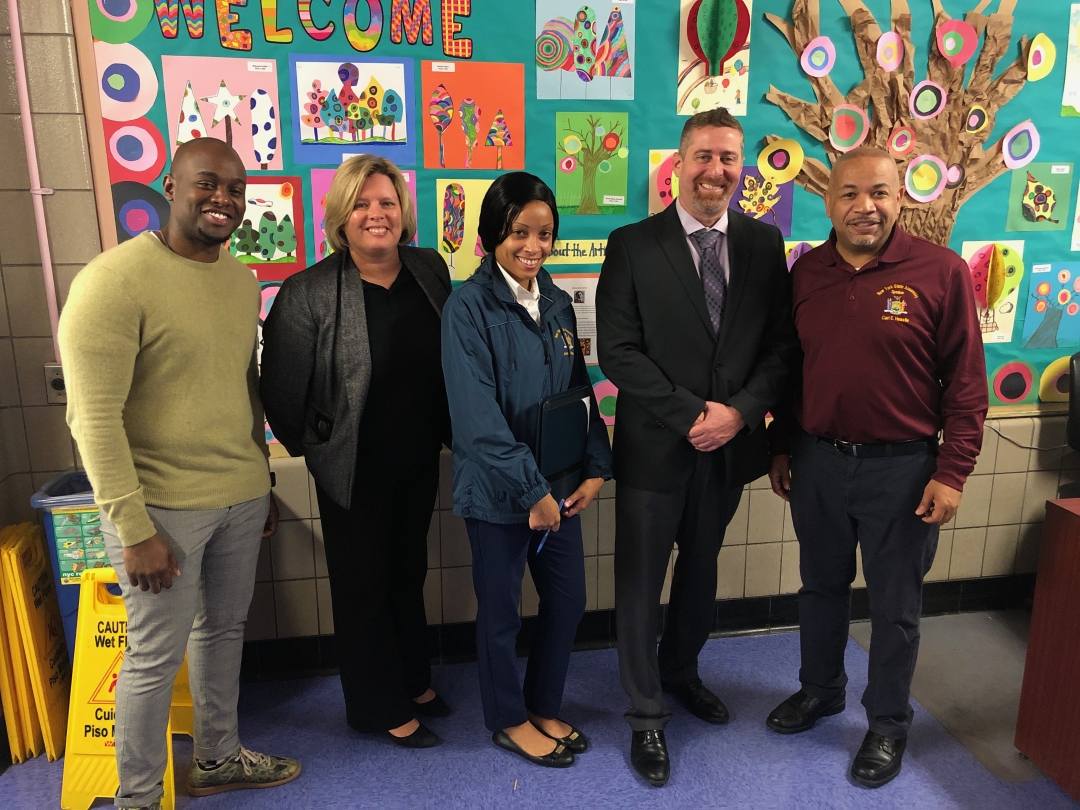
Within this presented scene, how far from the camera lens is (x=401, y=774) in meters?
2.15

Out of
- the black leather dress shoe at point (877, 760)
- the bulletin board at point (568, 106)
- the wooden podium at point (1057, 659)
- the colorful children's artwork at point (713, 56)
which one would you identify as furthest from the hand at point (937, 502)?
the colorful children's artwork at point (713, 56)

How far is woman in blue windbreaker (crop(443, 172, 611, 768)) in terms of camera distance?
1863 mm

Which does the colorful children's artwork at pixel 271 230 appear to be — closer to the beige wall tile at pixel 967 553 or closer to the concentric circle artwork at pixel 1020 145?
the concentric circle artwork at pixel 1020 145

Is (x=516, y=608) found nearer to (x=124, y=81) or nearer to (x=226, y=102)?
(x=226, y=102)

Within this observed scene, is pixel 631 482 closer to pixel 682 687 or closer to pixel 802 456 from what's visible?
pixel 802 456

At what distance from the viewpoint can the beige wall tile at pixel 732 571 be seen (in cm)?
287

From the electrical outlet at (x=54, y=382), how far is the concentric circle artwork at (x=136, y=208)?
0.45m

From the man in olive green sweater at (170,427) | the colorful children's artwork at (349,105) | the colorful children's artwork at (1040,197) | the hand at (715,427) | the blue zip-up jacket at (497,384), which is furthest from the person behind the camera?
the colorful children's artwork at (1040,197)

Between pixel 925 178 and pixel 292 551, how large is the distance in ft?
8.59

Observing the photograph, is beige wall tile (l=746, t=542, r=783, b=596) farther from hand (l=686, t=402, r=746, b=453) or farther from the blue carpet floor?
hand (l=686, t=402, r=746, b=453)

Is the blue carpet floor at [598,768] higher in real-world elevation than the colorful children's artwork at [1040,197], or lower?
lower

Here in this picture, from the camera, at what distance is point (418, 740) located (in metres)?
2.25

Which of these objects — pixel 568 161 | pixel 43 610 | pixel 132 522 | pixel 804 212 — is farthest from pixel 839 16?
pixel 43 610

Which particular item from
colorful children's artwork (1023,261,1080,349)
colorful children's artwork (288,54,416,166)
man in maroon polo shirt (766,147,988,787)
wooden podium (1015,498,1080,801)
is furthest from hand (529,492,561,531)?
colorful children's artwork (1023,261,1080,349)
